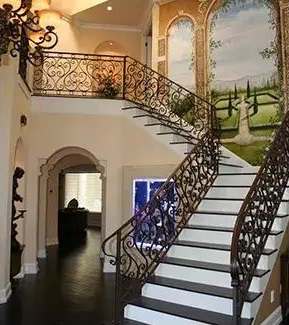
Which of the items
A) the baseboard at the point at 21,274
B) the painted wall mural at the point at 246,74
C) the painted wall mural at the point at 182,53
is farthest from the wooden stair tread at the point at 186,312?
the painted wall mural at the point at 182,53

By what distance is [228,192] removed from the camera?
19.6 ft

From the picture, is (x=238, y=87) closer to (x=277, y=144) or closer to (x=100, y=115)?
(x=100, y=115)

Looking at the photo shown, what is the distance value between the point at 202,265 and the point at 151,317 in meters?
0.89

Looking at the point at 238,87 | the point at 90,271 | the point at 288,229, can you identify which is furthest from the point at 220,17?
the point at 90,271

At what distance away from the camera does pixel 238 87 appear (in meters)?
8.30

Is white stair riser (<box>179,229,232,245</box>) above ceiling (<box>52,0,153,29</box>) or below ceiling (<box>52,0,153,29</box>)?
below

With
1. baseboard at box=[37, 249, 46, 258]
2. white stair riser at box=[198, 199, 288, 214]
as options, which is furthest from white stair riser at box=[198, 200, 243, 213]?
baseboard at box=[37, 249, 46, 258]

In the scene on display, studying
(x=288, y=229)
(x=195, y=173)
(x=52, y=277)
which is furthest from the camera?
(x=52, y=277)

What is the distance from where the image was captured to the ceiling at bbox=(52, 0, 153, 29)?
391 inches

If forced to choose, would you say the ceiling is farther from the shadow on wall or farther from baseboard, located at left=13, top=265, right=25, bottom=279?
baseboard, located at left=13, top=265, right=25, bottom=279

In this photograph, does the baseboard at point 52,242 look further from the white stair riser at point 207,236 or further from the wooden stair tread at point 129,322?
the wooden stair tread at point 129,322

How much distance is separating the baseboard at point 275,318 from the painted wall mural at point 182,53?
5.62 meters

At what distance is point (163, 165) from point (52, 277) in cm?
286

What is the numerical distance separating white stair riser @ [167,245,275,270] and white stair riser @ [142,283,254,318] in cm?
63
